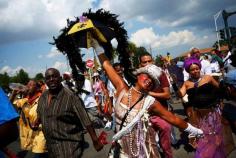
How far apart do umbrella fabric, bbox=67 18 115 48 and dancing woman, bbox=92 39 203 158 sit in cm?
54

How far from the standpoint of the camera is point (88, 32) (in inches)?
153

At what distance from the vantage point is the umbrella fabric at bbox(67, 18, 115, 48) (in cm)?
383

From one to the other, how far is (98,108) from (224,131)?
6328 millimetres

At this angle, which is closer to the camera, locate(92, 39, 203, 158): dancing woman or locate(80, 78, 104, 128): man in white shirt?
locate(92, 39, 203, 158): dancing woman

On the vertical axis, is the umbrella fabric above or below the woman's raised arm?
above

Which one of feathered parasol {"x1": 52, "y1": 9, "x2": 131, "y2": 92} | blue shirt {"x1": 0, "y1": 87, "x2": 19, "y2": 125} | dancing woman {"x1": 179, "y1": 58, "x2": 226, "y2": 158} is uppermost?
feathered parasol {"x1": 52, "y1": 9, "x2": 131, "y2": 92}

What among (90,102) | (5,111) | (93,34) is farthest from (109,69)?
(90,102)

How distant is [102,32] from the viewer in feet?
13.2

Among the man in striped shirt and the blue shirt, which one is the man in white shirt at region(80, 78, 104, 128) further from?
the blue shirt

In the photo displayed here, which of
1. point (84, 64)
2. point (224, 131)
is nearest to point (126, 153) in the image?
point (84, 64)

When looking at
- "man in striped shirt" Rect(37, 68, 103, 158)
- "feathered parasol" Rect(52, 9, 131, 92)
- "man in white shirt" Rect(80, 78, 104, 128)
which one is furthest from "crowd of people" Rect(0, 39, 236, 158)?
"man in white shirt" Rect(80, 78, 104, 128)

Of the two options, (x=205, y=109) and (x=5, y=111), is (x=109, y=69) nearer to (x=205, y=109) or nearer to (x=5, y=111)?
(x=5, y=111)

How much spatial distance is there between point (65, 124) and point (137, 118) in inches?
45.2

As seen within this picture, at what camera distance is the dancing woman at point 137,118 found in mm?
3691
